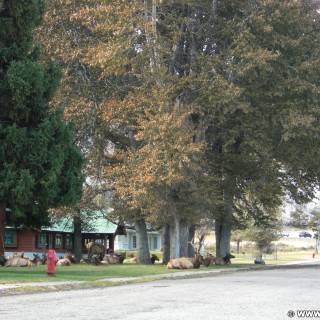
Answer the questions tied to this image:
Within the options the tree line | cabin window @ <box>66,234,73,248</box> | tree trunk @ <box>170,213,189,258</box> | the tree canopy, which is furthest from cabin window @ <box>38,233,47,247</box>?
tree trunk @ <box>170,213,189,258</box>

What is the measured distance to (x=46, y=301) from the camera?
16.4 metres

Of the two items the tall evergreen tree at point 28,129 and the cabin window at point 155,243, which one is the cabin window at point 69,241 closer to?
the tall evergreen tree at point 28,129

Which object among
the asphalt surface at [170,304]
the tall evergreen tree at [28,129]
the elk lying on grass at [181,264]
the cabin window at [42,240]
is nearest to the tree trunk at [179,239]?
the elk lying on grass at [181,264]

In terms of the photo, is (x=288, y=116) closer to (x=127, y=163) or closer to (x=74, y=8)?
(x=127, y=163)

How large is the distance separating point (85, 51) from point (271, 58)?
9.85 meters

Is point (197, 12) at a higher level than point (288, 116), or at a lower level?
higher

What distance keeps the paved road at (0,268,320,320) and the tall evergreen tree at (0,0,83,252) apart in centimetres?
744

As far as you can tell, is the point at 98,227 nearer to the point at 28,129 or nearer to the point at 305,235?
the point at 28,129

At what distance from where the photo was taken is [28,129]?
27.7 meters

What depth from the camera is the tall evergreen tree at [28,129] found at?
86.1 ft

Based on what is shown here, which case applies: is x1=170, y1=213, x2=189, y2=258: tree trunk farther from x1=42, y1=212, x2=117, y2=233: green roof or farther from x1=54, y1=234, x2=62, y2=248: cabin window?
x1=54, y1=234, x2=62, y2=248: cabin window

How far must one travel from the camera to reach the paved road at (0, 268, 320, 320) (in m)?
13.0

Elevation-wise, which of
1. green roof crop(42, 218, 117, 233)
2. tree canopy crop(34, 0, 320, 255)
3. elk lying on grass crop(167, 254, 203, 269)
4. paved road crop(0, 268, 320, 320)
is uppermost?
tree canopy crop(34, 0, 320, 255)

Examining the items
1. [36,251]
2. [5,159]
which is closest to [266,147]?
[5,159]
